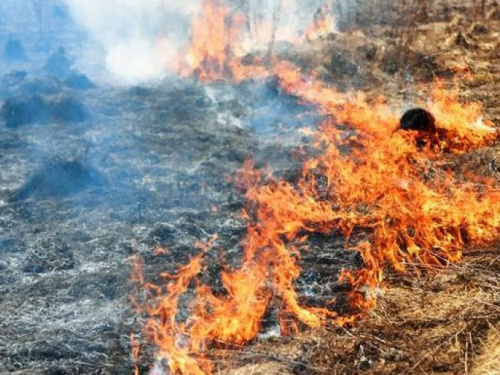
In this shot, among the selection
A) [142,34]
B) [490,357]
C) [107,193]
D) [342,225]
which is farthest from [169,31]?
[490,357]

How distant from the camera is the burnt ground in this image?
6.66m

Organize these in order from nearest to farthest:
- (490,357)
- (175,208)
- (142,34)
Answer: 1. (490,357)
2. (175,208)
3. (142,34)

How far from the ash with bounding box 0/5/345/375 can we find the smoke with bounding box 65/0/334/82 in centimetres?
363

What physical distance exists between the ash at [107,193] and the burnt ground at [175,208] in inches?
1.4

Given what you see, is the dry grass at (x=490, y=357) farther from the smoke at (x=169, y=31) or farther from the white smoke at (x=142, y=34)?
the smoke at (x=169, y=31)

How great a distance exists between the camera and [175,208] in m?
11.0

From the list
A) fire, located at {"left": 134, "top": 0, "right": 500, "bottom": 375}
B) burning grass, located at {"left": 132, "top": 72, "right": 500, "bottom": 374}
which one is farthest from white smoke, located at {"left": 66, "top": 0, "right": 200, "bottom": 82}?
burning grass, located at {"left": 132, "top": 72, "right": 500, "bottom": 374}

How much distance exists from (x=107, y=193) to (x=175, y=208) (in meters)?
1.85

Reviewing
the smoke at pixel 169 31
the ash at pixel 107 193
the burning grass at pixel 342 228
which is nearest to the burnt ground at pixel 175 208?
the ash at pixel 107 193

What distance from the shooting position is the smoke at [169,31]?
76.9 ft

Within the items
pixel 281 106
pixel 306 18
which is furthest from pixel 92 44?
pixel 281 106

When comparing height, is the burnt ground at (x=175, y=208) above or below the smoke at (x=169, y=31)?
below

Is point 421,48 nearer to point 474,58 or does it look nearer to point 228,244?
point 474,58

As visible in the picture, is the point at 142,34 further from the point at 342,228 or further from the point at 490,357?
the point at 490,357
